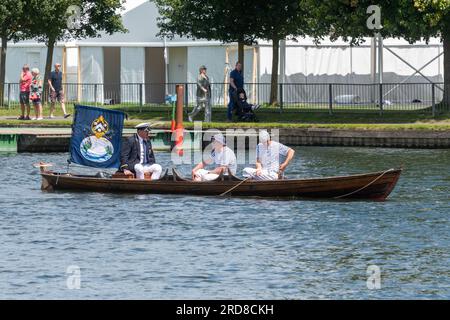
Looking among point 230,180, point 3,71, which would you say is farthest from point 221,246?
point 3,71

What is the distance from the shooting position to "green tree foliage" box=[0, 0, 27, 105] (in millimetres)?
52562

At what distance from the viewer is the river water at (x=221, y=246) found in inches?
821

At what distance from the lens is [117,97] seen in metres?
54.7

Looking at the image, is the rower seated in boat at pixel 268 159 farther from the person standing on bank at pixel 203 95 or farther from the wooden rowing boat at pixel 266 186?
the person standing on bank at pixel 203 95

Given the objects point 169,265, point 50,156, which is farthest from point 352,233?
point 50,156

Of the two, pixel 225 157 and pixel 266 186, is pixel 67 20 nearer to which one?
pixel 225 157

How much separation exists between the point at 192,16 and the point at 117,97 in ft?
17.2

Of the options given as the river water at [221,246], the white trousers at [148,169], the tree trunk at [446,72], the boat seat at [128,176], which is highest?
the tree trunk at [446,72]

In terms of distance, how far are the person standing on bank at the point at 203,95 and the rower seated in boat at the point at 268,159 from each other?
56.4ft

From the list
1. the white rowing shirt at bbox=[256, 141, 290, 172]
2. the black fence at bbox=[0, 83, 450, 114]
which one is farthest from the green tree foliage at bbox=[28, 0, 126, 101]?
the white rowing shirt at bbox=[256, 141, 290, 172]

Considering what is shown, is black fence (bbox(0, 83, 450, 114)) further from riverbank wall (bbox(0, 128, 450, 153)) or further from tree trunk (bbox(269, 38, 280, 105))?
riverbank wall (bbox(0, 128, 450, 153))

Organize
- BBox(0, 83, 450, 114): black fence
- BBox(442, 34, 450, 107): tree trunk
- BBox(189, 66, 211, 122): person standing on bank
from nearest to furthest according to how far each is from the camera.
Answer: BBox(442, 34, 450, 107): tree trunk < BBox(189, 66, 211, 122): person standing on bank < BBox(0, 83, 450, 114): black fence

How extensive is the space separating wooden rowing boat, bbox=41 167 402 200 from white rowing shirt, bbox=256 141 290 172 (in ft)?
1.28

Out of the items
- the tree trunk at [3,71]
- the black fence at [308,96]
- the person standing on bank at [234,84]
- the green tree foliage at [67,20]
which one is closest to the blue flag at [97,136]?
the person standing on bank at [234,84]
